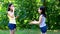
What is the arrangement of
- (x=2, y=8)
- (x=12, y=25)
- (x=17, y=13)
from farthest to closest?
(x=2, y=8) < (x=17, y=13) < (x=12, y=25)

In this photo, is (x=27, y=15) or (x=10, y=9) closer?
(x=10, y=9)

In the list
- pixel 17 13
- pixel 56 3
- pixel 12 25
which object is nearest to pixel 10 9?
pixel 12 25

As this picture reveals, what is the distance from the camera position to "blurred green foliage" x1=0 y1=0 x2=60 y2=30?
579 inches

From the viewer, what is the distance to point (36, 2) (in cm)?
1493

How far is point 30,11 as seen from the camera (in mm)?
15062

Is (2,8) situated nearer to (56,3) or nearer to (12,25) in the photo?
(56,3)

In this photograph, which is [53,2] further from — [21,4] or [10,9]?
[10,9]

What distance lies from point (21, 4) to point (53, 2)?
6.98ft

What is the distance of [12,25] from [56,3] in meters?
7.09

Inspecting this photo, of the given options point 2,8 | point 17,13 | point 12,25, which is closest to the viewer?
point 12,25

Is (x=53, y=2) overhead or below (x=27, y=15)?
overhead

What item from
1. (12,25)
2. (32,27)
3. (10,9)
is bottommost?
(32,27)

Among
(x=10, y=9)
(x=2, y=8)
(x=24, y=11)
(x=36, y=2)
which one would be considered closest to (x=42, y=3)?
(x=36, y=2)

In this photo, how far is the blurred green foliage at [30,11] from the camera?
1471cm
